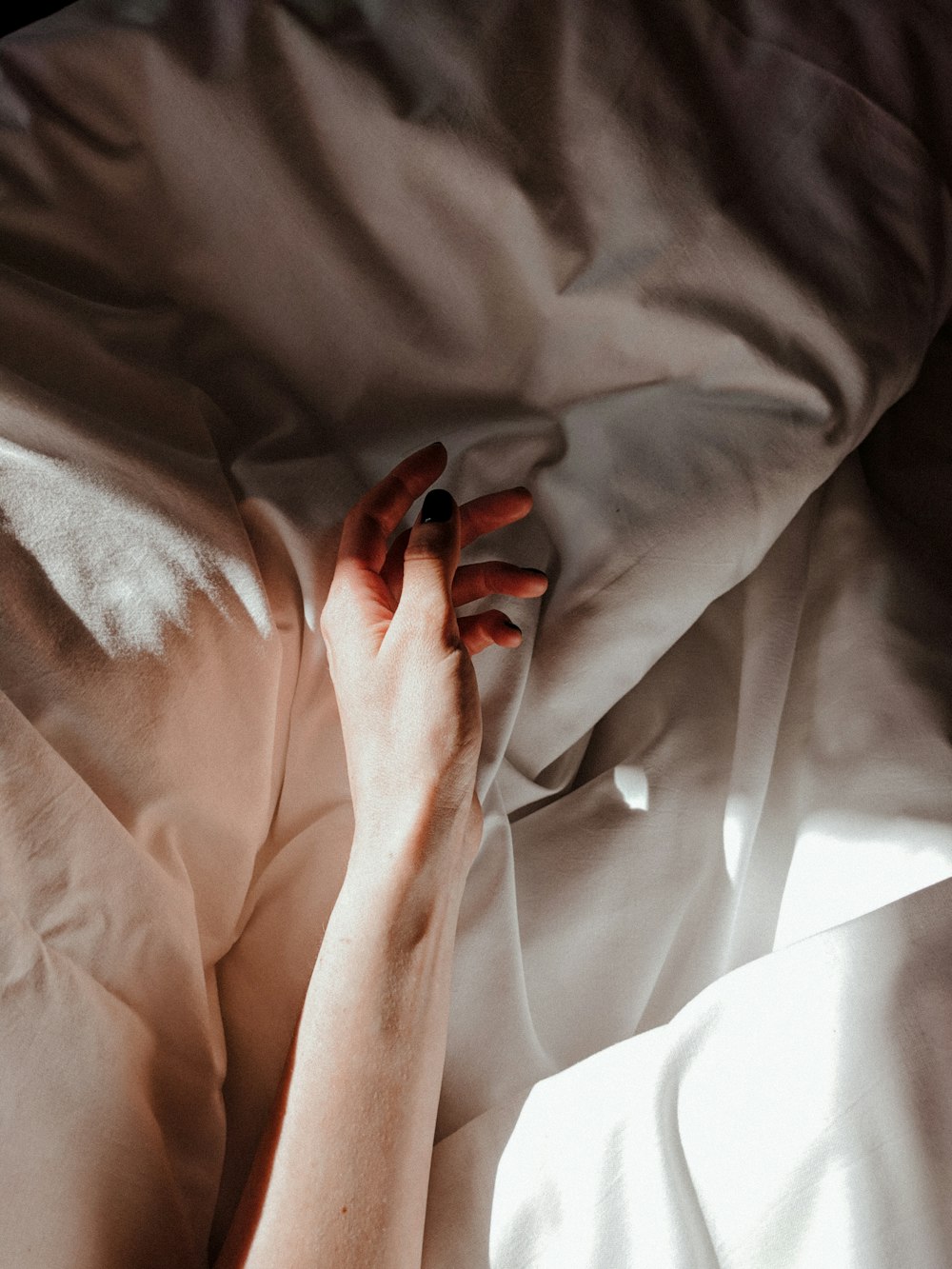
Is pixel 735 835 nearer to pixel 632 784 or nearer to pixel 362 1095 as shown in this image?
pixel 632 784

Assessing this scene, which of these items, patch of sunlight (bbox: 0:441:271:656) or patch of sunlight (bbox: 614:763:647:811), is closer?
patch of sunlight (bbox: 0:441:271:656)

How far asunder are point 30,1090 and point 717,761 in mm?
464

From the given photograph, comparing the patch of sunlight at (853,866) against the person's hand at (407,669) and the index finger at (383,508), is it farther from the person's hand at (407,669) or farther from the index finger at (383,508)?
the index finger at (383,508)

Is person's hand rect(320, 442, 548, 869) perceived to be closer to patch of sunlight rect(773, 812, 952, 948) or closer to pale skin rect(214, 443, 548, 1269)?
pale skin rect(214, 443, 548, 1269)

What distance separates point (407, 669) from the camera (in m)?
0.58

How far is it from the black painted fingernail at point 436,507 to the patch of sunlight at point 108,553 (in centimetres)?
12

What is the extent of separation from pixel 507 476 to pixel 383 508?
11cm

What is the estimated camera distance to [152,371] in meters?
0.71

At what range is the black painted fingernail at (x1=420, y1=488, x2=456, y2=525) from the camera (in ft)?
2.05

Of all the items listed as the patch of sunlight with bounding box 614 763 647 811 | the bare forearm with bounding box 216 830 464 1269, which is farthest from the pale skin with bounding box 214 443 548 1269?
the patch of sunlight with bounding box 614 763 647 811

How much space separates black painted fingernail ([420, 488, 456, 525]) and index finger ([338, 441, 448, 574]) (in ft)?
0.13

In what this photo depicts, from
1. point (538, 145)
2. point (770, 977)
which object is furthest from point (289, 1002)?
point (538, 145)

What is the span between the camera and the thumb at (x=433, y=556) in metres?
0.59

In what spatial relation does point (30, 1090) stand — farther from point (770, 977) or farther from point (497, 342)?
point (497, 342)
